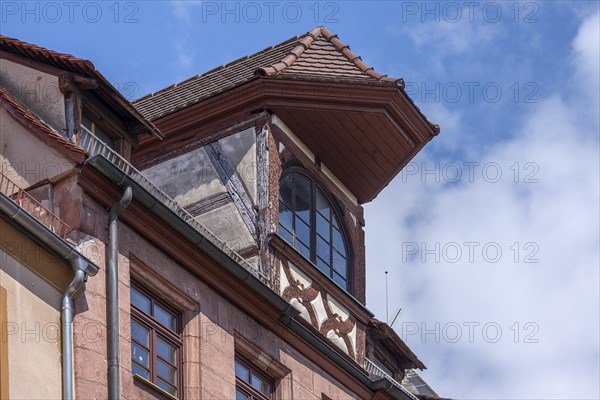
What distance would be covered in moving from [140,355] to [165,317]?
36.0 inches

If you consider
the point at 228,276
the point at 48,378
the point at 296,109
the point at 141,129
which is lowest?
the point at 48,378

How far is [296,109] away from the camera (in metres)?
24.8

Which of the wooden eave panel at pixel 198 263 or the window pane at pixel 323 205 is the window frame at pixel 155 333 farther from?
the window pane at pixel 323 205

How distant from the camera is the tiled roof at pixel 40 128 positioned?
19.2 meters

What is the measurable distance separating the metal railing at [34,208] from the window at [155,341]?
3.60 feet

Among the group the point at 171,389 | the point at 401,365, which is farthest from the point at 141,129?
the point at 401,365

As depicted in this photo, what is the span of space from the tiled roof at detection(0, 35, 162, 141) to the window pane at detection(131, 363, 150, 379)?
3.38m

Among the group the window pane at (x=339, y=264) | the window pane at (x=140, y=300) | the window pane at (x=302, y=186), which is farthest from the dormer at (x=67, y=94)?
the window pane at (x=339, y=264)

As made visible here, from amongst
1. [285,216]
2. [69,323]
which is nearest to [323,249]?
[285,216]

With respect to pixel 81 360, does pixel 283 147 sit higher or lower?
higher

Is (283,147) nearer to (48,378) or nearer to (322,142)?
(322,142)

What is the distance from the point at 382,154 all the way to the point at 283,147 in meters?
2.36

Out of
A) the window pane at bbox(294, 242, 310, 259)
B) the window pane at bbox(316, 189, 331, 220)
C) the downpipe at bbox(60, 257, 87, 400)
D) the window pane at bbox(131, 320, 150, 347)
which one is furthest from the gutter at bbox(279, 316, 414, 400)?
the downpipe at bbox(60, 257, 87, 400)

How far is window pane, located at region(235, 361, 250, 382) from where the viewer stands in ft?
69.1
